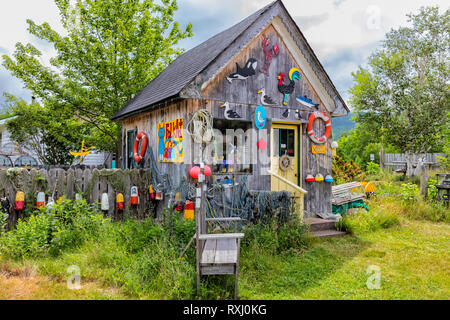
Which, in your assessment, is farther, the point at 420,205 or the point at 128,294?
the point at 420,205

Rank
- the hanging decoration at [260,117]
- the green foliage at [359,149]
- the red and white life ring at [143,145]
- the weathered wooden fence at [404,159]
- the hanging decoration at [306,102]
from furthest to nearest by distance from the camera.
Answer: the green foliage at [359,149] < the weathered wooden fence at [404,159] < the red and white life ring at [143,145] < the hanging decoration at [306,102] < the hanging decoration at [260,117]

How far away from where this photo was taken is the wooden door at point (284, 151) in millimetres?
8141

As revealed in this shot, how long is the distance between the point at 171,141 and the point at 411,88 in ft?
59.1

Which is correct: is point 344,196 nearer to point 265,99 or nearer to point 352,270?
point 265,99

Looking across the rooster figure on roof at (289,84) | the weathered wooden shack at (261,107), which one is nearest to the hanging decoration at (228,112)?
the weathered wooden shack at (261,107)

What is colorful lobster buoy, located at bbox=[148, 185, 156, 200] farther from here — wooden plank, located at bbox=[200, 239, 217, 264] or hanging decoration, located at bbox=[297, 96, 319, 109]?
hanging decoration, located at bbox=[297, 96, 319, 109]

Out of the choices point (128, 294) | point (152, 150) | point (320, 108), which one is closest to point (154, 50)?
point (152, 150)

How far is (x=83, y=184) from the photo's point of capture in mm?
7207

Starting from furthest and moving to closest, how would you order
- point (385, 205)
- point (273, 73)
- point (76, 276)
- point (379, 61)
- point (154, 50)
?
point (379, 61) < point (154, 50) < point (385, 205) < point (273, 73) < point (76, 276)

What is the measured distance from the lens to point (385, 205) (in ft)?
30.4

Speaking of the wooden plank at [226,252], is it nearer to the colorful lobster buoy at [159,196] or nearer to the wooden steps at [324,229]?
the wooden steps at [324,229]

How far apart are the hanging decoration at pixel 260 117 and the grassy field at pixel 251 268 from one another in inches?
103
